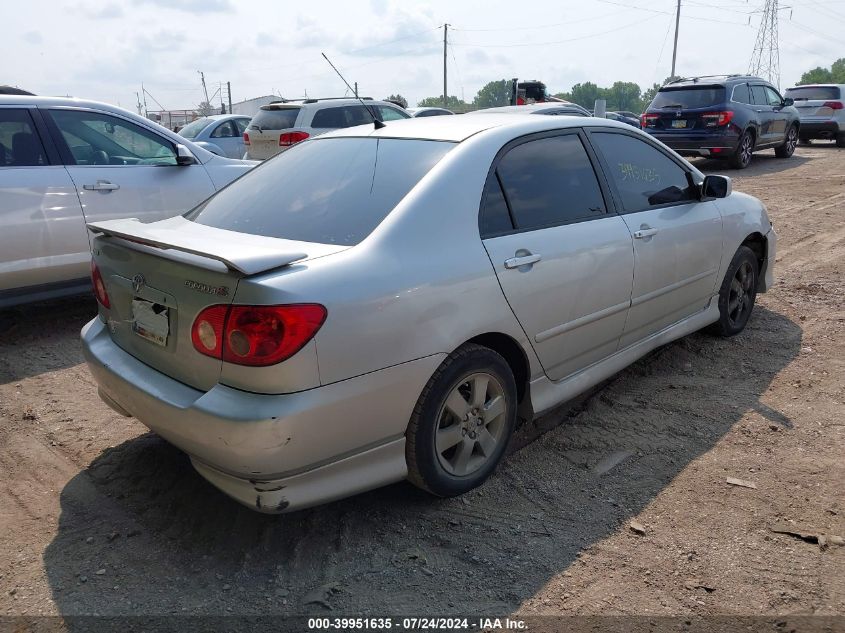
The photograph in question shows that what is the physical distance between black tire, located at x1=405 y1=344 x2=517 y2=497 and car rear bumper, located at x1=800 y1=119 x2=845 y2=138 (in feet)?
65.5

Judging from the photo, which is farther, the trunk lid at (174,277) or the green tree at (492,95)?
the green tree at (492,95)

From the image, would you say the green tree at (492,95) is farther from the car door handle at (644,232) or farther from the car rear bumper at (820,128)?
the car door handle at (644,232)

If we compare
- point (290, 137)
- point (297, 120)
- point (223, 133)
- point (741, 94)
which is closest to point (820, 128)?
point (741, 94)

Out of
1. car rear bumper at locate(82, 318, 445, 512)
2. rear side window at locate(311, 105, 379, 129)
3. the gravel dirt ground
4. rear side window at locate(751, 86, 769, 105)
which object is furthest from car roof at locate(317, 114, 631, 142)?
rear side window at locate(751, 86, 769, 105)

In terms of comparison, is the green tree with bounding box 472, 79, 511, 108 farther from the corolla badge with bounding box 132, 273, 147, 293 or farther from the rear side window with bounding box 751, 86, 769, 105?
the corolla badge with bounding box 132, 273, 147, 293

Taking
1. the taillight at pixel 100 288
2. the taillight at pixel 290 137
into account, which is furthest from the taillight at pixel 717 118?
the taillight at pixel 100 288

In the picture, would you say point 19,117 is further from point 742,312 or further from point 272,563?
point 742,312

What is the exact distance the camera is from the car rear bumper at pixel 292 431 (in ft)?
8.16

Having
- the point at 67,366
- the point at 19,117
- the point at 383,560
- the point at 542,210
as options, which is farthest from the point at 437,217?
the point at 19,117

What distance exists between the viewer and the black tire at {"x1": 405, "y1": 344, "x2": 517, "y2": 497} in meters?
2.88

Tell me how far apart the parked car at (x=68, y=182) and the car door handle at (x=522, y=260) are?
3.62m

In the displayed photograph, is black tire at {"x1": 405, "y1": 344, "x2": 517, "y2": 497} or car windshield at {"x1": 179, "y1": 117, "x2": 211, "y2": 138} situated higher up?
car windshield at {"x1": 179, "y1": 117, "x2": 211, "y2": 138}

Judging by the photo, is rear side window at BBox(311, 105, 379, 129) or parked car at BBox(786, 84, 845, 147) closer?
rear side window at BBox(311, 105, 379, 129)

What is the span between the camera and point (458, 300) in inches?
115
